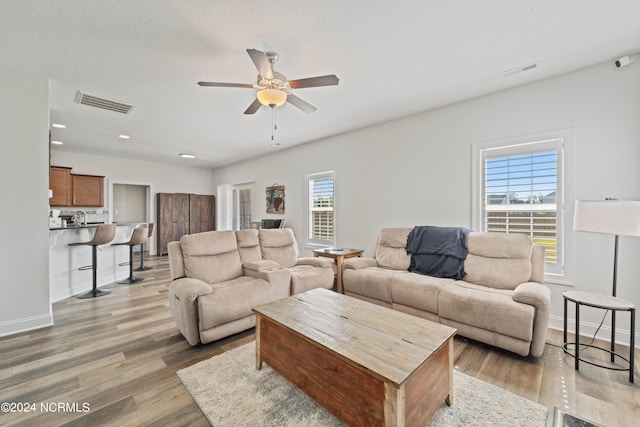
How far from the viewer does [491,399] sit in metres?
1.71

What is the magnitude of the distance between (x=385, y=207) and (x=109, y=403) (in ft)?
12.0

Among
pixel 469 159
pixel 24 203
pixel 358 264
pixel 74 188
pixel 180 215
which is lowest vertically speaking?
pixel 358 264

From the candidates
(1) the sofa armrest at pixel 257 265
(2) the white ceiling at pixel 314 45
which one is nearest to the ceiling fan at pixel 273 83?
(2) the white ceiling at pixel 314 45

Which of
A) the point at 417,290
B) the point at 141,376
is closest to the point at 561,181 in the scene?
the point at 417,290

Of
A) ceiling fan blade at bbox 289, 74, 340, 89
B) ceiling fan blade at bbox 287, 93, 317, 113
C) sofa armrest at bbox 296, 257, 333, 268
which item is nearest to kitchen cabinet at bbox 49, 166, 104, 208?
sofa armrest at bbox 296, 257, 333, 268

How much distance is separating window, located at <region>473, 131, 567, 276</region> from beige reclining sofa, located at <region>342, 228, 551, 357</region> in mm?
297

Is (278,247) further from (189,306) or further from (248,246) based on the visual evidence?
(189,306)

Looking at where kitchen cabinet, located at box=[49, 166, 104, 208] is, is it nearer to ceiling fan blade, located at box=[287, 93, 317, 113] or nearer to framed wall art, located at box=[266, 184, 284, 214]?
framed wall art, located at box=[266, 184, 284, 214]

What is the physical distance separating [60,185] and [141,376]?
5.50 m

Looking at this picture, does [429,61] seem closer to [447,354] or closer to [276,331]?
[447,354]

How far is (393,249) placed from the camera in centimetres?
366

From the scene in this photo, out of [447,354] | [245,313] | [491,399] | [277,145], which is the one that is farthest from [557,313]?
[277,145]

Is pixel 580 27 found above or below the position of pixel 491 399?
above

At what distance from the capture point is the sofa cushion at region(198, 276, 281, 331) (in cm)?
234
